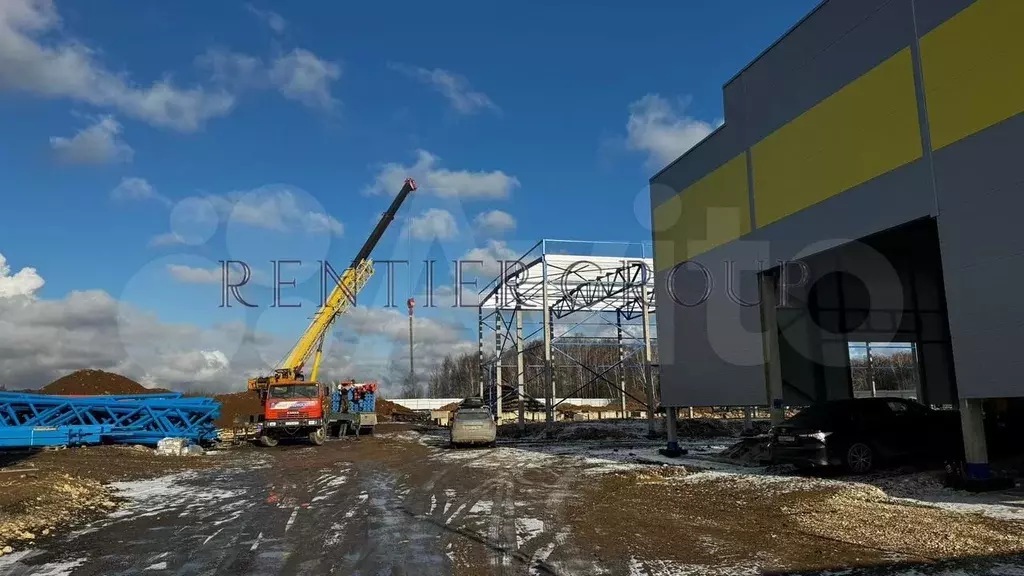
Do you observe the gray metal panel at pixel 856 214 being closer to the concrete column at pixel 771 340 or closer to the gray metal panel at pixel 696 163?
the concrete column at pixel 771 340

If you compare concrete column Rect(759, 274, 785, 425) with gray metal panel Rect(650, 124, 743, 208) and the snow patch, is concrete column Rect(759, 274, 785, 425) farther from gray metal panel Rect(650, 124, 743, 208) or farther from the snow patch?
the snow patch

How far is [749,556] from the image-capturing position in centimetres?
760

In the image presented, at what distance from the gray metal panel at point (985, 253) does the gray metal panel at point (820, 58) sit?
269 cm

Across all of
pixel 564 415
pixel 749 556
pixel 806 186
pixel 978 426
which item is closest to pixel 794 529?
pixel 749 556

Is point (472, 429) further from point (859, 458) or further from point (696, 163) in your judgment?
point (859, 458)

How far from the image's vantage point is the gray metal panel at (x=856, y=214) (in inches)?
467

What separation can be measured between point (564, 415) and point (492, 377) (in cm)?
1169

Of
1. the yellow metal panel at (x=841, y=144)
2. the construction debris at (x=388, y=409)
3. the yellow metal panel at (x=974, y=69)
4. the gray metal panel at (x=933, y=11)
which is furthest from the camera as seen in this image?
the construction debris at (x=388, y=409)

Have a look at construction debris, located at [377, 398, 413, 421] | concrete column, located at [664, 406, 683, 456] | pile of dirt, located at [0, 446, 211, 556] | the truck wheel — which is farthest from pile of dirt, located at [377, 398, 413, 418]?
concrete column, located at [664, 406, 683, 456]

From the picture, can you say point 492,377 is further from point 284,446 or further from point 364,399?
point 284,446

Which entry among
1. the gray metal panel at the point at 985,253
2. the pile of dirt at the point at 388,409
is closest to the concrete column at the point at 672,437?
the gray metal panel at the point at 985,253

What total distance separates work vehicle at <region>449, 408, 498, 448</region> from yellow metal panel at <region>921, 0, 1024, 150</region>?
1877 centimetres

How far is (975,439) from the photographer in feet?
36.5

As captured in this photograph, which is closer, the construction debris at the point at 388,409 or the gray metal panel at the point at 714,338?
the gray metal panel at the point at 714,338
